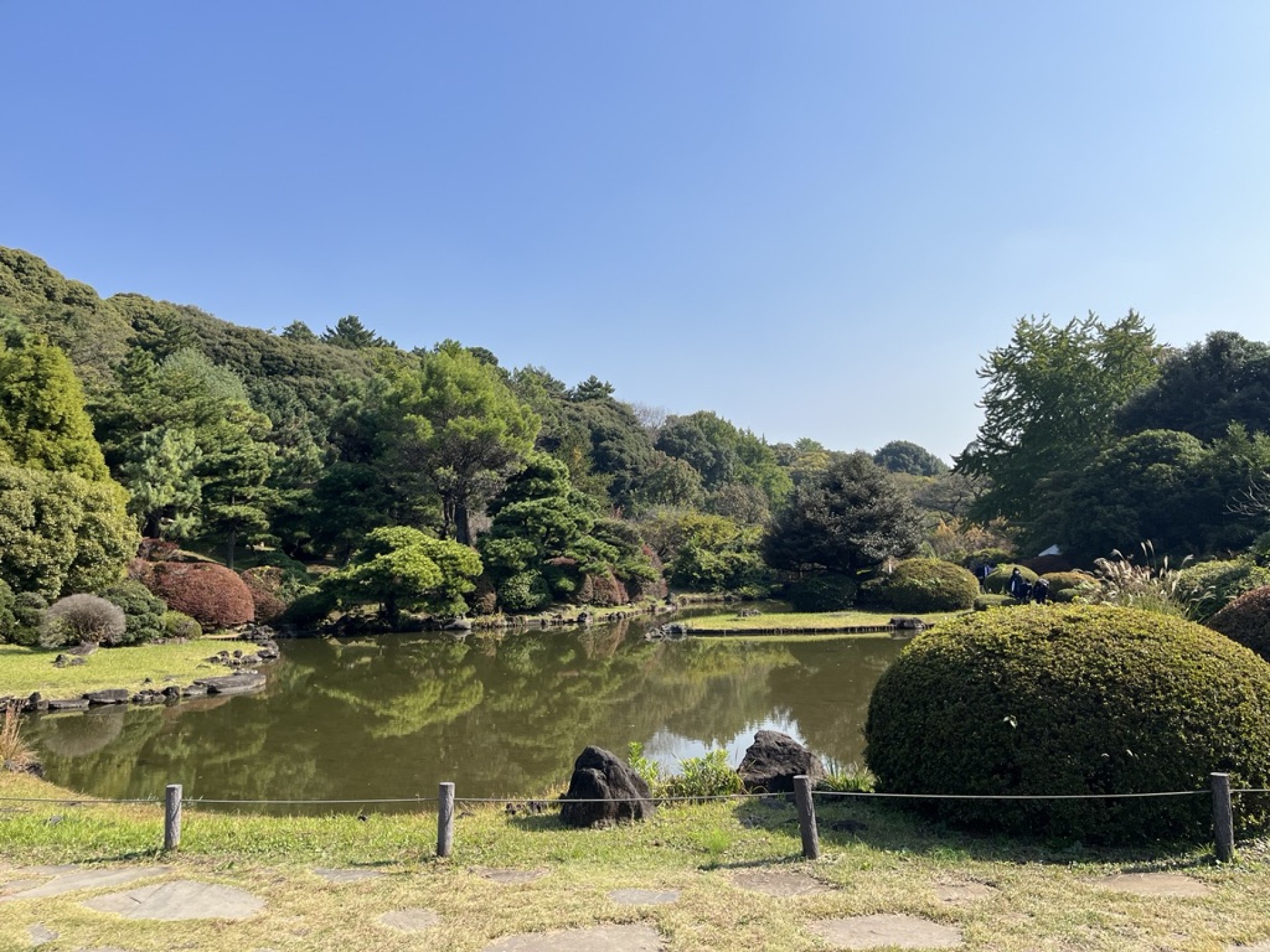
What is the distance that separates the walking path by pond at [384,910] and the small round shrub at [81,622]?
11.6 metres

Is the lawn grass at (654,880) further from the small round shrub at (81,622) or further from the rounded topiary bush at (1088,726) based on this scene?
the small round shrub at (81,622)

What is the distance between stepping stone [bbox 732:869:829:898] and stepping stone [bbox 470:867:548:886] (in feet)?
3.98

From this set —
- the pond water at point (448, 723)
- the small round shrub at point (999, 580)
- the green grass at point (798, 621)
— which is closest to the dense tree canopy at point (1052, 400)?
the small round shrub at point (999, 580)

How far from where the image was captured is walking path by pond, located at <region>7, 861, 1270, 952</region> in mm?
3604

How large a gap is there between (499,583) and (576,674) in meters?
9.87

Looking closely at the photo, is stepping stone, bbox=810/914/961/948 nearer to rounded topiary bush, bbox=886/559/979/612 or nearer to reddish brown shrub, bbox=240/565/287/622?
reddish brown shrub, bbox=240/565/287/622

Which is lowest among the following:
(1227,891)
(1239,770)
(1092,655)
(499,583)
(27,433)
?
(1227,891)

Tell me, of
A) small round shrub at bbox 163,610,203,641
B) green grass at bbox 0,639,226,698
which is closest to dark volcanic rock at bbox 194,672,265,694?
green grass at bbox 0,639,226,698

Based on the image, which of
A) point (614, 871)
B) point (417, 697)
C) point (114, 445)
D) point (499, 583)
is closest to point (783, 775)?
point (614, 871)

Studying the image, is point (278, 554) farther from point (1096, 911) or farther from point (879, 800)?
point (1096, 911)

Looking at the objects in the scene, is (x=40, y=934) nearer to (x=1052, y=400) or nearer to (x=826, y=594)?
(x=826, y=594)

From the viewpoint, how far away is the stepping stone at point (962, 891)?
4.05 m

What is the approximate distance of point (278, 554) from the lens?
24516 millimetres

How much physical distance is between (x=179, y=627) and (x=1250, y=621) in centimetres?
1936
